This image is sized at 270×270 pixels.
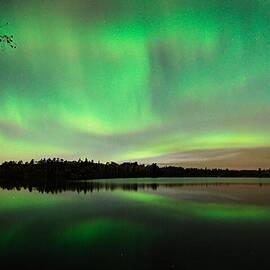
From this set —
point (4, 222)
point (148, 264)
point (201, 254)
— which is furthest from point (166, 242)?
point (4, 222)

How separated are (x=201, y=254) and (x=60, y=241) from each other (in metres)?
11.0

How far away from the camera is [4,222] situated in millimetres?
37469

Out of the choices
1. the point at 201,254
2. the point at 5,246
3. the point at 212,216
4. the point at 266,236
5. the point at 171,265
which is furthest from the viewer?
the point at 212,216

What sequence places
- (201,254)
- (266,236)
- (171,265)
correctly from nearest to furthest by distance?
(171,265)
(201,254)
(266,236)

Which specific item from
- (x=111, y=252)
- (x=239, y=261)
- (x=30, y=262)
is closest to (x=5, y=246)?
(x=30, y=262)

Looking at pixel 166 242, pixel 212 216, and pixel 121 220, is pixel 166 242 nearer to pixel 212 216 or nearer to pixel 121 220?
pixel 121 220

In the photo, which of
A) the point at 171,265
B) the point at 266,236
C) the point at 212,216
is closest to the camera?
the point at 171,265

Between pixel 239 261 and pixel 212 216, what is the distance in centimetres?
2003

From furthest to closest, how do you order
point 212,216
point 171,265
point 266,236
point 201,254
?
1. point 212,216
2. point 266,236
3. point 201,254
4. point 171,265

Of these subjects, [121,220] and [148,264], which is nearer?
[148,264]

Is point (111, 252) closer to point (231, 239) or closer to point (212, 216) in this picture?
point (231, 239)

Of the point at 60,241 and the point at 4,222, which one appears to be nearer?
the point at 60,241

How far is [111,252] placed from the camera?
23.0 m

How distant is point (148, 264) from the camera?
64.8ft
